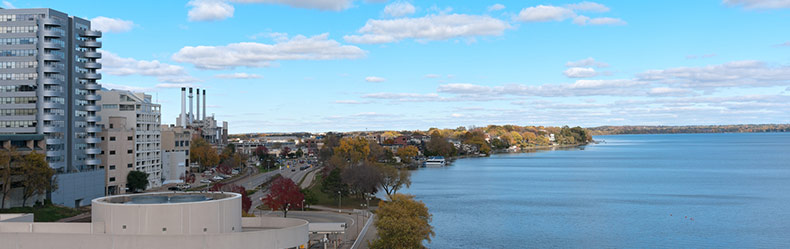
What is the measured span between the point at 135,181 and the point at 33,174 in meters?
16.9

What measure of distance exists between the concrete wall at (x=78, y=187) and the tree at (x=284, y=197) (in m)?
15.7

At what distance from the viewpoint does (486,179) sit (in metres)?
85.6

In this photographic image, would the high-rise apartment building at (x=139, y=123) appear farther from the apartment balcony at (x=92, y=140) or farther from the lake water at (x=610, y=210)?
the lake water at (x=610, y=210)

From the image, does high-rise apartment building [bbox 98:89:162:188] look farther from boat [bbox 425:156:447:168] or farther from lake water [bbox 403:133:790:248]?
boat [bbox 425:156:447:168]

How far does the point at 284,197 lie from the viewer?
145 feet

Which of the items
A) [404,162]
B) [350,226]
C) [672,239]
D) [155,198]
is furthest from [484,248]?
[404,162]

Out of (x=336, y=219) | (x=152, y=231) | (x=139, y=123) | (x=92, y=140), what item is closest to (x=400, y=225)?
(x=152, y=231)

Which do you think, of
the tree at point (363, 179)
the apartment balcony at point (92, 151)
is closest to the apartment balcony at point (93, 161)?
the apartment balcony at point (92, 151)

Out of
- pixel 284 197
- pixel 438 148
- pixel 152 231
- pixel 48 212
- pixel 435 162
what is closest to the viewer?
pixel 152 231

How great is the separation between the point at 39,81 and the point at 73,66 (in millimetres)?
3116

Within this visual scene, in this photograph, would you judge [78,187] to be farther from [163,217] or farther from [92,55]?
[163,217]

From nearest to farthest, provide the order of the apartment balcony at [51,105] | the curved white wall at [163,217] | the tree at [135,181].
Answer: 1. the curved white wall at [163,217]
2. the apartment balcony at [51,105]
3. the tree at [135,181]

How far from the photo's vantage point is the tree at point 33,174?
42.9 m

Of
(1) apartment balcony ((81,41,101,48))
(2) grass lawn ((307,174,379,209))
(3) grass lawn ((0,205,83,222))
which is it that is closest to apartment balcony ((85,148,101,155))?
(1) apartment balcony ((81,41,101,48))
